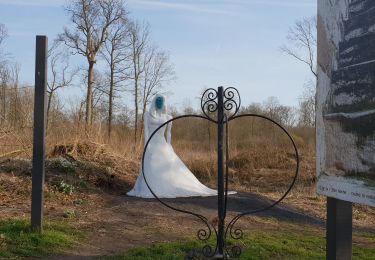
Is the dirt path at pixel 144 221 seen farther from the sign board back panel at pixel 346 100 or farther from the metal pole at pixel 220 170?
the sign board back panel at pixel 346 100

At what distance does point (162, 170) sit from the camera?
41.3 ft

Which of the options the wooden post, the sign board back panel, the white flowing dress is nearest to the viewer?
the sign board back panel

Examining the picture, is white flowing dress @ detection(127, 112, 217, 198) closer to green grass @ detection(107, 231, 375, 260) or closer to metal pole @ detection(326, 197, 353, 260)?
green grass @ detection(107, 231, 375, 260)

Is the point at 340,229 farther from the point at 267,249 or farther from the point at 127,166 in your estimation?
the point at 127,166

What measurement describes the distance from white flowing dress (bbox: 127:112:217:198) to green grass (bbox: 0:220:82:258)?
14.1 ft

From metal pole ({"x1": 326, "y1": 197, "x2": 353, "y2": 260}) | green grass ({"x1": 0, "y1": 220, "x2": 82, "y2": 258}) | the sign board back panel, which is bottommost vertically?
green grass ({"x1": 0, "y1": 220, "x2": 82, "y2": 258})

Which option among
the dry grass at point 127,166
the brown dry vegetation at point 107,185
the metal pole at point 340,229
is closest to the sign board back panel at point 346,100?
the metal pole at point 340,229

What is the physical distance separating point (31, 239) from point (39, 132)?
1435 mm

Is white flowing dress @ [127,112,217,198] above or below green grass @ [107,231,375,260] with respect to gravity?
above

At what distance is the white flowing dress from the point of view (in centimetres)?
1228

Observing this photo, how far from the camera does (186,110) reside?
3844cm

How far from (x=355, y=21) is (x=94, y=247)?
4625 mm

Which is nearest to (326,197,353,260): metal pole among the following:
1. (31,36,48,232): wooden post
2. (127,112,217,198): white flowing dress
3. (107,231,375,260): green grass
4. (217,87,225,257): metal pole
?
(217,87,225,257): metal pole

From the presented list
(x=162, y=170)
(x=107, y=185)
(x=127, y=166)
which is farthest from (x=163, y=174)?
(x=127, y=166)
